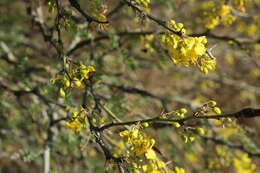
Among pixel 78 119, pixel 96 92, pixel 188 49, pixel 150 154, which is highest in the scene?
pixel 188 49

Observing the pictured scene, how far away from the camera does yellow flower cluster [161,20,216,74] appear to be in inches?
61.1

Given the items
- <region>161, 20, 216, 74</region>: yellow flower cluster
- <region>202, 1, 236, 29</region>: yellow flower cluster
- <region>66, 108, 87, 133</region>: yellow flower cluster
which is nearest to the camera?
<region>161, 20, 216, 74</region>: yellow flower cluster

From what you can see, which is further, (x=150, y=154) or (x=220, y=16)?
(x=220, y=16)

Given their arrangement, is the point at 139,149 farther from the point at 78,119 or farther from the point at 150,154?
the point at 78,119

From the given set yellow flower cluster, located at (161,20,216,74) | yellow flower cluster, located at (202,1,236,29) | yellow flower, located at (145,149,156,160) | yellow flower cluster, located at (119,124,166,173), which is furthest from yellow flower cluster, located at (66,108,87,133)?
yellow flower cluster, located at (202,1,236,29)

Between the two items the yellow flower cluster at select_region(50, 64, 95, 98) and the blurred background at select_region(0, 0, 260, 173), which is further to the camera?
the blurred background at select_region(0, 0, 260, 173)

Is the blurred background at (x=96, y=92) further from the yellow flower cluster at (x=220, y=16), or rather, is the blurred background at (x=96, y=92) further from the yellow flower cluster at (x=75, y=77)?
the yellow flower cluster at (x=75, y=77)

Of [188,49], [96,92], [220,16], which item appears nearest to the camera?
[188,49]

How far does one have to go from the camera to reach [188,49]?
157 centimetres

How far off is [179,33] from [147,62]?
9.94 feet

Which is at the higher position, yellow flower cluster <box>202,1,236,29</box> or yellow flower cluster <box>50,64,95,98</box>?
yellow flower cluster <box>202,1,236,29</box>

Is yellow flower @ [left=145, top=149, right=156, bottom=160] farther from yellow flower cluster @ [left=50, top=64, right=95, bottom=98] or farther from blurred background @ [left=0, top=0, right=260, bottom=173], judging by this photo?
yellow flower cluster @ [left=50, top=64, right=95, bottom=98]

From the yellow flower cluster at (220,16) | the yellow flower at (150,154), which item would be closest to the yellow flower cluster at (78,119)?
the yellow flower at (150,154)

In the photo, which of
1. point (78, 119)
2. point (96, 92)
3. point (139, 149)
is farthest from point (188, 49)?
point (96, 92)
